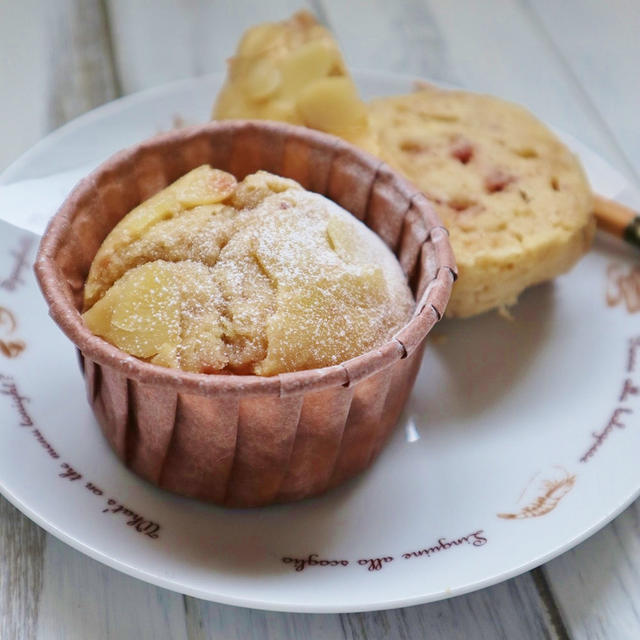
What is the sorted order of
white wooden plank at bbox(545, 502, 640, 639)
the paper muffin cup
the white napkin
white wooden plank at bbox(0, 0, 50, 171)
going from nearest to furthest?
the paper muffin cup < white wooden plank at bbox(545, 502, 640, 639) < the white napkin < white wooden plank at bbox(0, 0, 50, 171)

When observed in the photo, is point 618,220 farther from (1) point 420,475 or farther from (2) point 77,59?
(2) point 77,59

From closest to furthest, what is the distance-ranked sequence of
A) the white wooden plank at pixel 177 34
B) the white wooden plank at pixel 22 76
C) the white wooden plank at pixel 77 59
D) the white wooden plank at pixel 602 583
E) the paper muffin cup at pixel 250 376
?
1. the paper muffin cup at pixel 250 376
2. the white wooden plank at pixel 602 583
3. the white wooden plank at pixel 22 76
4. the white wooden plank at pixel 77 59
5. the white wooden plank at pixel 177 34

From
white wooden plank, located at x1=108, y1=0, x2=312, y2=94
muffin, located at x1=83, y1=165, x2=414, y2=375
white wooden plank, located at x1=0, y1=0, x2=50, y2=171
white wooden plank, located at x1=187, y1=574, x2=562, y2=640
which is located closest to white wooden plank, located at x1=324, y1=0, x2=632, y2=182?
white wooden plank, located at x1=108, y1=0, x2=312, y2=94

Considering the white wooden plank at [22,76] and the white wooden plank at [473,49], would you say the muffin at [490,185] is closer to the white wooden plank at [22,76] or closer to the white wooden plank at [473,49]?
the white wooden plank at [473,49]

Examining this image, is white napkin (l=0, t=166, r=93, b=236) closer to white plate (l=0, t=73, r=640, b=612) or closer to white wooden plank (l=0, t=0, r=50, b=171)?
white plate (l=0, t=73, r=640, b=612)

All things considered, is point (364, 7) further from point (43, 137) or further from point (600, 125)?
point (43, 137)

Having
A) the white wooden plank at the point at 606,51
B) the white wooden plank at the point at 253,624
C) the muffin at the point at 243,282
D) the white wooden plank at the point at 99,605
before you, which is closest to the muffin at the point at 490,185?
the muffin at the point at 243,282

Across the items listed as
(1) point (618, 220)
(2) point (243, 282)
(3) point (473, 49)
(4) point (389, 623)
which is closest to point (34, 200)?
(2) point (243, 282)
